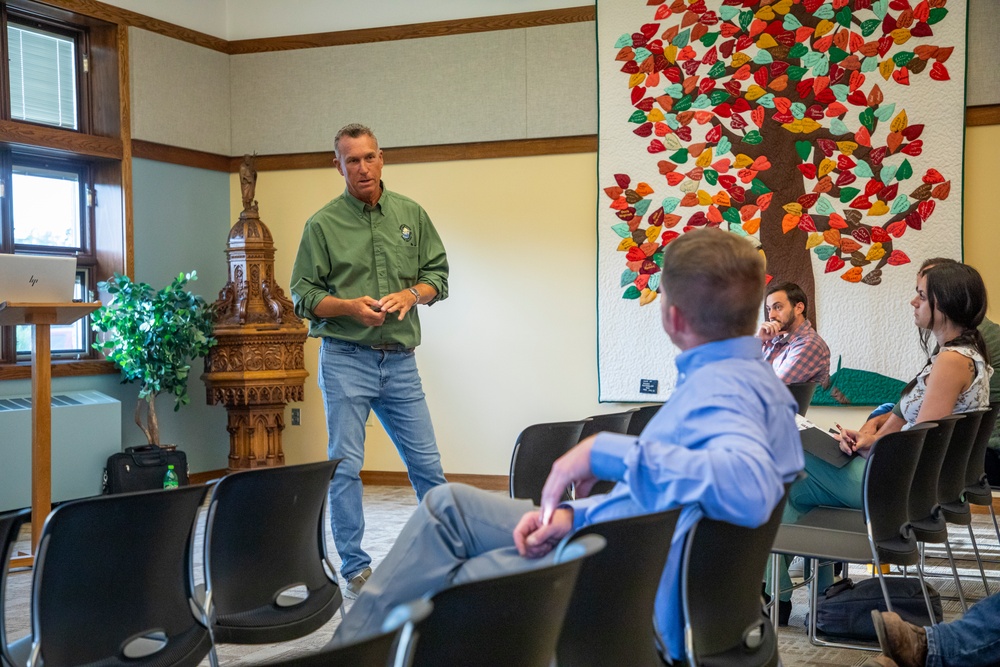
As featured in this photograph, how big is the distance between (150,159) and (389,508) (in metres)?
2.95

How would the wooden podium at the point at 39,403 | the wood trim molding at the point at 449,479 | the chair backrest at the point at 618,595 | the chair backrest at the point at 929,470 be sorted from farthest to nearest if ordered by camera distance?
the wood trim molding at the point at 449,479
the wooden podium at the point at 39,403
the chair backrest at the point at 929,470
the chair backrest at the point at 618,595

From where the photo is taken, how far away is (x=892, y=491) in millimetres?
2980

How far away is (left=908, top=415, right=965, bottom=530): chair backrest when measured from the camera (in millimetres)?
3127

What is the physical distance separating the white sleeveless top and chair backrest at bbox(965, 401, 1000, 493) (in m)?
0.10

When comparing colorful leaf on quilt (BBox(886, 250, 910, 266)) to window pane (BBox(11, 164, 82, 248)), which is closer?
colorful leaf on quilt (BBox(886, 250, 910, 266))

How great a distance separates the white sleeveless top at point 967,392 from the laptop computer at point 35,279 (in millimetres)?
3767

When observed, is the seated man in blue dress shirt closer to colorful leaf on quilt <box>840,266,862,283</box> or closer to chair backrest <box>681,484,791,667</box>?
chair backrest <box>681,484,791,667</box>

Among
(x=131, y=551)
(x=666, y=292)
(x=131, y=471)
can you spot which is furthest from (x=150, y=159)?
(x=666, y=292)

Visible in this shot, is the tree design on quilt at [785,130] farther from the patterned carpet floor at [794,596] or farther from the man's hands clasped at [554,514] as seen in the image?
the man's hands clasped at [554,514]

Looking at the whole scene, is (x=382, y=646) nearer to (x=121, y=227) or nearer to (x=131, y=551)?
(x=131, y=551)

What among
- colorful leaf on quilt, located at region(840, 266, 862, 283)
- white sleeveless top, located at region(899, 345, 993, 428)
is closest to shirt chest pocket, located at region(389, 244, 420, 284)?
white sleeveless top, located at region(899, 345, 993, 428)

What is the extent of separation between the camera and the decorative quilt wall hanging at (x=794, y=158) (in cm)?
594

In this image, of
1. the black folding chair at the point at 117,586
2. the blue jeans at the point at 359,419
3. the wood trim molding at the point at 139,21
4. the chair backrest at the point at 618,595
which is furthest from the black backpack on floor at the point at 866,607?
the wood trim molding at the point at 139,21

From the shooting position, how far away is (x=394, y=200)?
4023 millimetres
